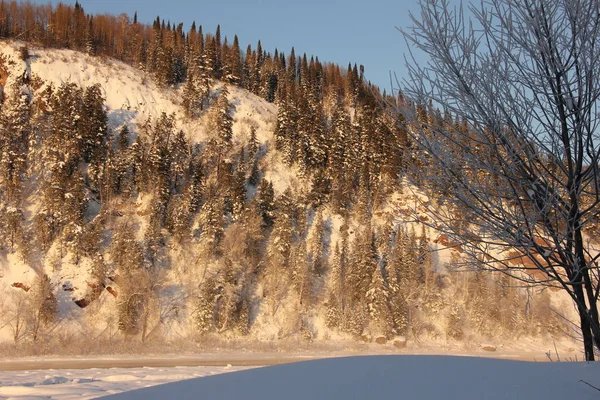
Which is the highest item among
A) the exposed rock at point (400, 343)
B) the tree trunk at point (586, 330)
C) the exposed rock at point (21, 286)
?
the exposed rock at point (21, 286)

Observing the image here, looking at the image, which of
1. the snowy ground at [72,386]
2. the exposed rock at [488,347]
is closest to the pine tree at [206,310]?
the snowy ground at [72,386]

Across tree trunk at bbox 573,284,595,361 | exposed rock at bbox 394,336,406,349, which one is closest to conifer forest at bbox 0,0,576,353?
exposed rock at bbox 394,336,406,349

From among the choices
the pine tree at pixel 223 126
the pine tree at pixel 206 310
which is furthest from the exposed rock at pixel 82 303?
the pine tree at pixel 223 126

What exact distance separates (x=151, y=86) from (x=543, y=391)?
67339mm

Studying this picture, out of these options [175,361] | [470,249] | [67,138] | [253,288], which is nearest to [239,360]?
[175,361]

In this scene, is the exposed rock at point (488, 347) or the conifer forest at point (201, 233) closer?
the conifer forest at point (201, 233)

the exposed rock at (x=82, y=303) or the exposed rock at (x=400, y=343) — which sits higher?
the exposed rock at (x=82, y=303)

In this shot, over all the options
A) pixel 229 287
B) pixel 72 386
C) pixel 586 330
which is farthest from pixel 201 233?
pixel 586 330

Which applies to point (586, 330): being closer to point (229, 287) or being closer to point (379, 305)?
point (379, 305)

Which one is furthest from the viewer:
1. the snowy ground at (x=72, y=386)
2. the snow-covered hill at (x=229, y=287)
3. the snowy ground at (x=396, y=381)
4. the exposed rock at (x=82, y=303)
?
the exposed rock at (x=82, y=303)

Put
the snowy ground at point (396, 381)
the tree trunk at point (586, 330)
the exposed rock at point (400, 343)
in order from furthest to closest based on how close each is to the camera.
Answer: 1. the exposed rock at point (400, 343)
2. the tree trunk at point (586, 330)
3. the snowy ground at point (396, 381)

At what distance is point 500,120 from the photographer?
441cm

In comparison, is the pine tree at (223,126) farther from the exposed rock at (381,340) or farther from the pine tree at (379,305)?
the exposed rock at (381,340)

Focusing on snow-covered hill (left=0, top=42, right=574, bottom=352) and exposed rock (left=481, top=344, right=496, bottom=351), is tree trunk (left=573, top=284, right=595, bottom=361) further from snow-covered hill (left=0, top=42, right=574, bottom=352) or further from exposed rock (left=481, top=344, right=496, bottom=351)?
exposed rock (left=481, top=344, right=496, bottom=351)
